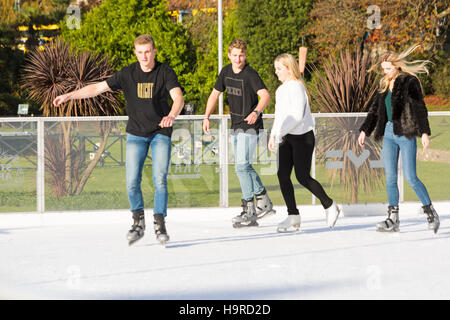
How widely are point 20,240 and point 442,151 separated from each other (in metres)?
14.6

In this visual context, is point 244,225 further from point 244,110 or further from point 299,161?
point 244,110

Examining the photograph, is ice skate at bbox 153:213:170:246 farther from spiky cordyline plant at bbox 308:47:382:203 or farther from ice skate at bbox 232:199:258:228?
spiky cordyline plant at bbox 308:47:382:203

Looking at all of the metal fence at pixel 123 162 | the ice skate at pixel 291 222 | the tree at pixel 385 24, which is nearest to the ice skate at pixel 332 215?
the ice skate at pixel 291 222

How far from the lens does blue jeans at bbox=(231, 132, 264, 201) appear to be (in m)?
8.96

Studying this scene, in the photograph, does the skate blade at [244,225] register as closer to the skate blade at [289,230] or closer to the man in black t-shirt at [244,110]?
the man in black t-shirt at [244,110]

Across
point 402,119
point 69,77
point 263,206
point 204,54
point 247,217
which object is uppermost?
point 204,54

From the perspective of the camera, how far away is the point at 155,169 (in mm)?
7836

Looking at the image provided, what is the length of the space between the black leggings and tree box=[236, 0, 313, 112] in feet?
127

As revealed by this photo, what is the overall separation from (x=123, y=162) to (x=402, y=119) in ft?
12.4

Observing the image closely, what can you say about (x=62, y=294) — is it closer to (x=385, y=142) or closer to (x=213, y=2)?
(x=385, y=142)

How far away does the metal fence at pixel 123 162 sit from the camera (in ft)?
33.1

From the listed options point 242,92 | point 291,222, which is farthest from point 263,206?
point 242,92

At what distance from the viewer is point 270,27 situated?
1921 inches
